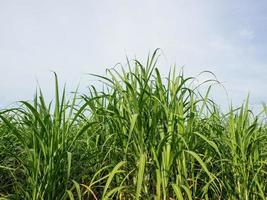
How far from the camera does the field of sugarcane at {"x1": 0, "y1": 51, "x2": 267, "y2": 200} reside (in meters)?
1.89

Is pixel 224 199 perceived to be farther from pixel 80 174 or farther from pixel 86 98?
pixel 86 98

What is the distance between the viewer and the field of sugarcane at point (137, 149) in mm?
1891

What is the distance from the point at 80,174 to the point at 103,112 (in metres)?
0.37

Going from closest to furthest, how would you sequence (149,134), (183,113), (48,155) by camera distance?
(48,155)
(149,134)
(183,113)

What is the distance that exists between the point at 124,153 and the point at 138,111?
24 cm

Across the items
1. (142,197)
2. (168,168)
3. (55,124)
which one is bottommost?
(142,197)

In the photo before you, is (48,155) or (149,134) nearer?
(48,155)

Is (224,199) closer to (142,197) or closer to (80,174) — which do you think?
(142,197)

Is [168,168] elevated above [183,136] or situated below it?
below

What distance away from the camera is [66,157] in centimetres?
195

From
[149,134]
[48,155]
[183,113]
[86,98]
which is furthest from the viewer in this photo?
[86,98]

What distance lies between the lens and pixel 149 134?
2.00 meters

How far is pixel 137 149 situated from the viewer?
6.55 ft

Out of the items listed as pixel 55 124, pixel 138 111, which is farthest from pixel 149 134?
pixel 55 124
